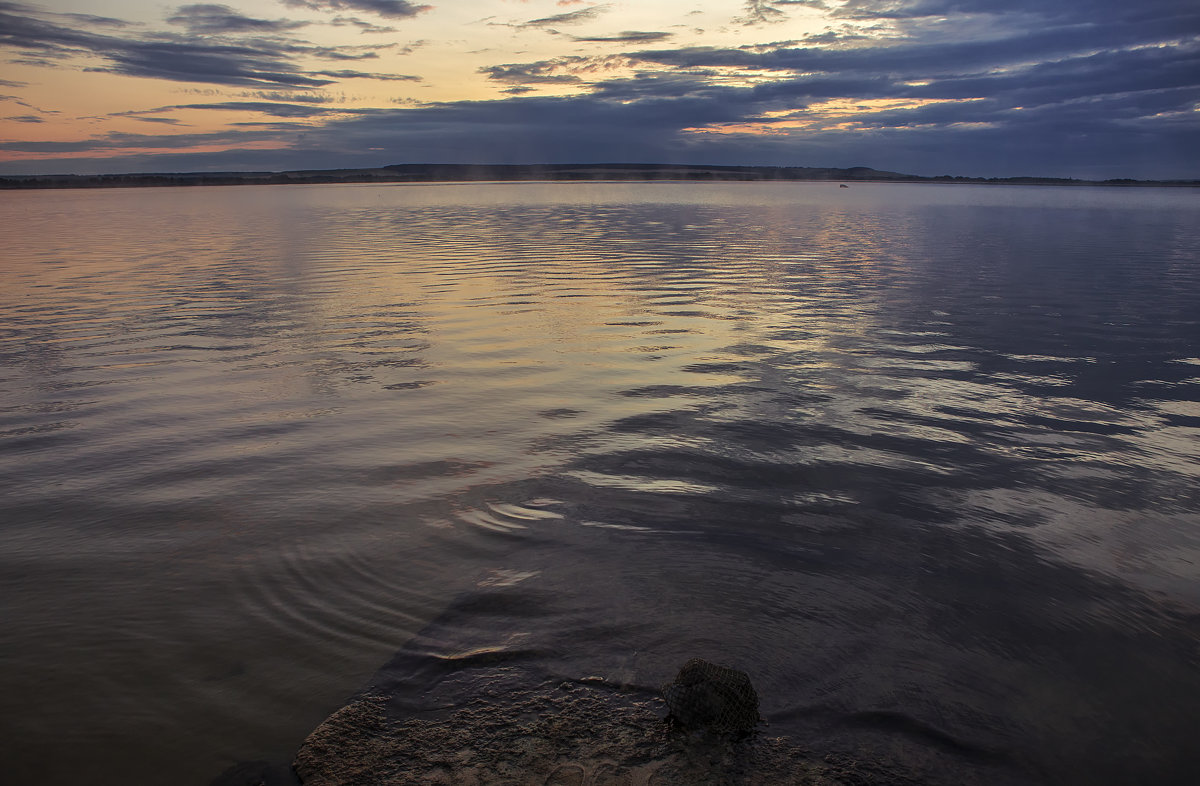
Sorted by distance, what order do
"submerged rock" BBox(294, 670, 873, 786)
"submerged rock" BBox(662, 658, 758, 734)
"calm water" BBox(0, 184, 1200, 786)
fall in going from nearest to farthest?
"submerged rock" BBox(294, 670, 873, 786), "submerged rock" BBox(662, 658, 758, 734), "calm water" BBox(0, 184, 1200, 786)

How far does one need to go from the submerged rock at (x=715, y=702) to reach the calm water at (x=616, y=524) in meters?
0.28

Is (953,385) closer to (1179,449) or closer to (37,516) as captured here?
(1179,449)

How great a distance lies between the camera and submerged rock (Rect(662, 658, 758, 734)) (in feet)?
13.6

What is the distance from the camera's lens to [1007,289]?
67.2 ft

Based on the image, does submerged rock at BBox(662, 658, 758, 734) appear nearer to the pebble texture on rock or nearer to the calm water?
the pebble texture on rock

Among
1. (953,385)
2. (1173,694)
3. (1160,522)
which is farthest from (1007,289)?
(1173,694)

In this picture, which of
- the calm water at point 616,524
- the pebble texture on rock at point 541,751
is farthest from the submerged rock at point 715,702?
the calm water at point 616,524

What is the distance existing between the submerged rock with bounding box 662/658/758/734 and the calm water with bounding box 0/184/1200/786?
0.28 metres

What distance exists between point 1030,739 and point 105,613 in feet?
20.5

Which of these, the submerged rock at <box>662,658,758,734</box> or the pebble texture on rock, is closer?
the pebble texture on rock

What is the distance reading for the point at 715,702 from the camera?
413 cm

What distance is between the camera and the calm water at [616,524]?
4500 millimetres

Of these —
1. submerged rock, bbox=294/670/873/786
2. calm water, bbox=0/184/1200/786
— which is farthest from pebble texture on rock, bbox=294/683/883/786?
calm water, bbox=0/184/1200/786

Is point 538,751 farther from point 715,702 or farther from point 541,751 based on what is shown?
point 715,702
